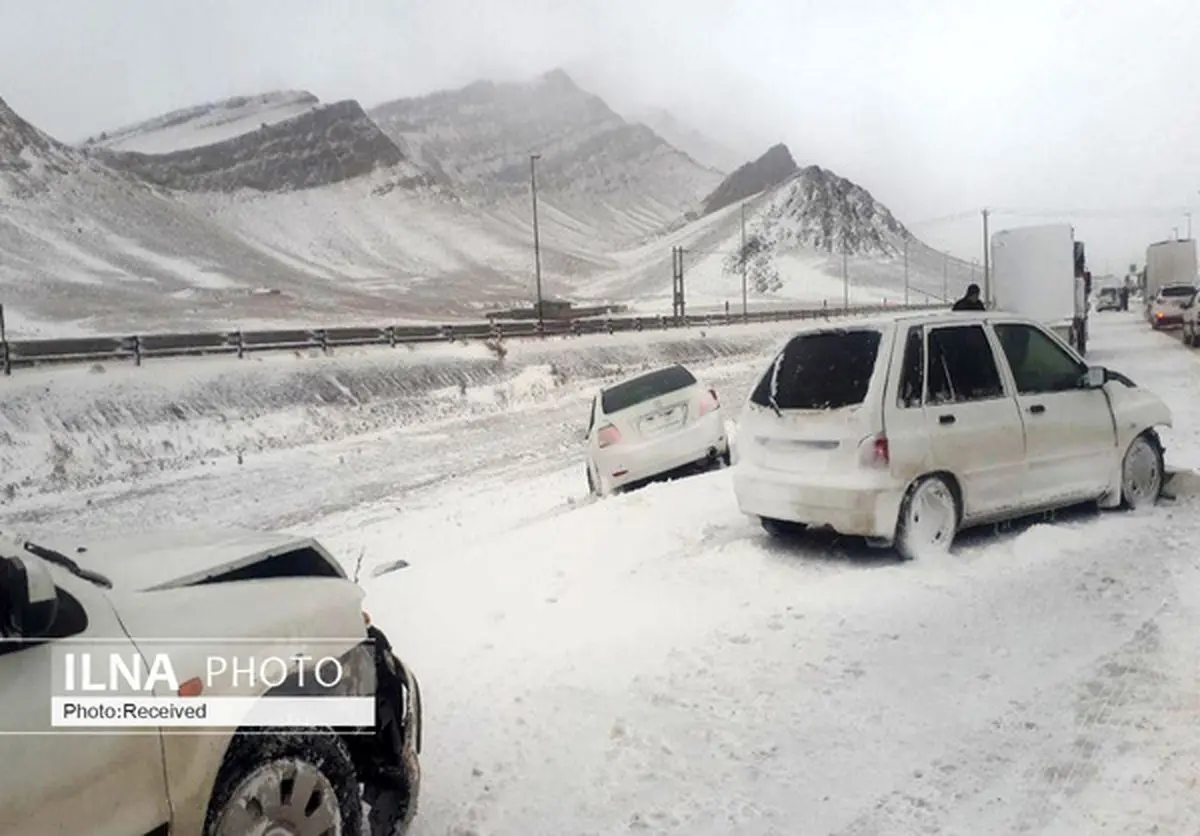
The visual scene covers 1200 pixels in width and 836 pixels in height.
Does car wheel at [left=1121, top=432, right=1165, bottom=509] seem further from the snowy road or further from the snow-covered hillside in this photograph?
the snow-covered hillside

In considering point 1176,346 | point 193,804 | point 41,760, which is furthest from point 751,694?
point 1176,346

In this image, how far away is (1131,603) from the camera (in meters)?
5.77

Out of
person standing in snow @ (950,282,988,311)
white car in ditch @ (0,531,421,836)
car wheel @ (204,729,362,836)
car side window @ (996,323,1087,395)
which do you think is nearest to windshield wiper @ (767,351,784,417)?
car side window @ (996,323,1087,395)

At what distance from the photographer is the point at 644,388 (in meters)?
11.9

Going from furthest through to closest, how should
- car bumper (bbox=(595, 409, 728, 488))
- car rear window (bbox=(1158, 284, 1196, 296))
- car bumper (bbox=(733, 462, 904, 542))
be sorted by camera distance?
car rear window (bbox=(1158, 284, 1196, 296)), car bumper (bbox=(595, 409, 728, 488)), car bumper (bbox=(733, 462, 904, 542))

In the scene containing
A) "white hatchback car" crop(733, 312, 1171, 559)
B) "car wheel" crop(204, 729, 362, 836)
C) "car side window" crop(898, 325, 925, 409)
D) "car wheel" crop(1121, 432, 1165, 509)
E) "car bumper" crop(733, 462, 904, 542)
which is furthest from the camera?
"car wheel" crop(1121, 432, 1165, 509)

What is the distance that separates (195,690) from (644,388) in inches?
368

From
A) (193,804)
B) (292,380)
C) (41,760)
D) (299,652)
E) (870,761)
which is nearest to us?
(41,760)

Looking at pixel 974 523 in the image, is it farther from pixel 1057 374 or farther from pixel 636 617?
pixel 636 617

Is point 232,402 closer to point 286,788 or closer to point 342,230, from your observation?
point 286,788

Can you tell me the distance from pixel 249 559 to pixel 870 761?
2.67m

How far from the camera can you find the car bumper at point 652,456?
36.7ft

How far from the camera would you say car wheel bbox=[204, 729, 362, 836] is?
2.79 m

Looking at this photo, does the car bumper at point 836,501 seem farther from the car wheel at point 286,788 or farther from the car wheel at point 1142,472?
the car wheel at point 286,788
